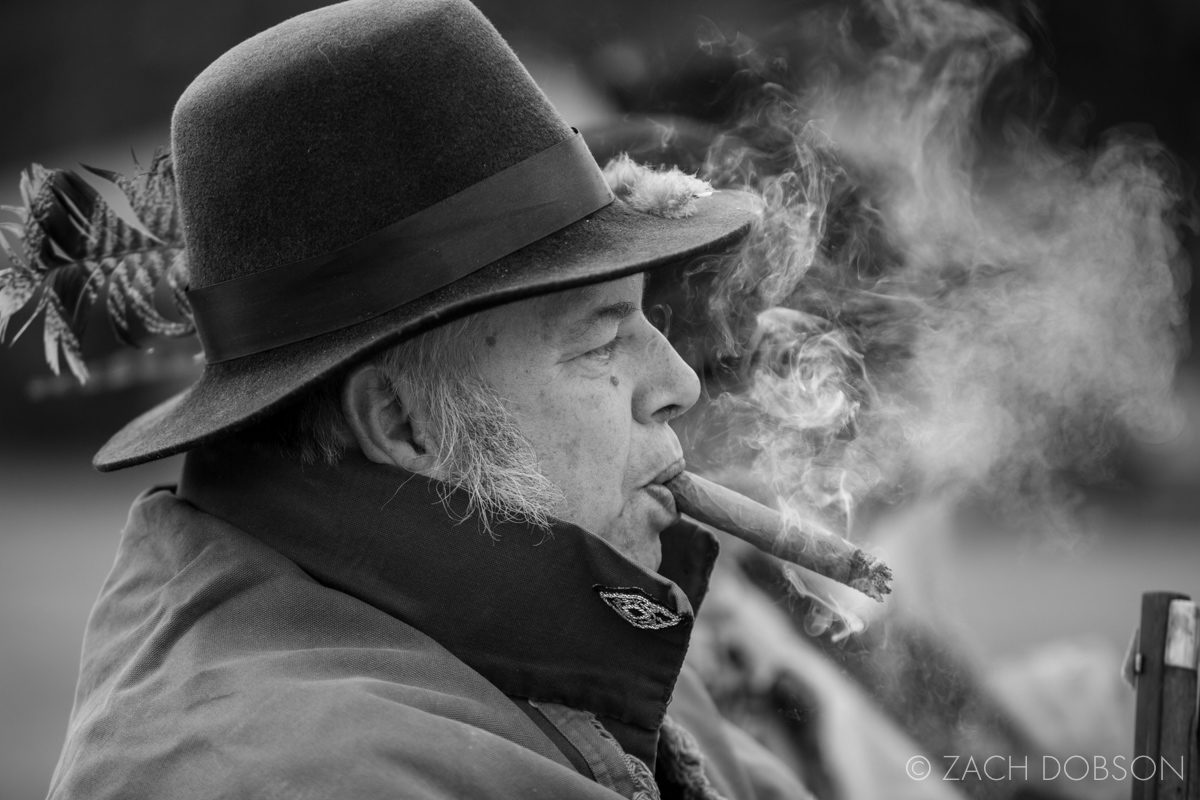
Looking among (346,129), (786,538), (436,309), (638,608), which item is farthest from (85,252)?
(786,538)

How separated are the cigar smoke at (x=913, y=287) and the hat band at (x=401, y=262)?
3.79 feet

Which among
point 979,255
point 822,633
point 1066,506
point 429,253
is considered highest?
point 429,253

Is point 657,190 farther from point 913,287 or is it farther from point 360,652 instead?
point 913,287

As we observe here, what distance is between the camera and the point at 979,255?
3.37 meters

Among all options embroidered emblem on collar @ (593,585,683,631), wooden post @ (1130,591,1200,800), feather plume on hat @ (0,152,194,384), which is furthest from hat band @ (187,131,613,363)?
wooden post @ (1130,591,1200,800)

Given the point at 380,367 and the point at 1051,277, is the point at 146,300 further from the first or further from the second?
the point at 1051,277

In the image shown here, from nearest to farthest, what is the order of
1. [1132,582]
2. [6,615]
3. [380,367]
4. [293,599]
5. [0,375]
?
[293,599]
[380,367]
[0,375]
[6,615]
[1132,582]

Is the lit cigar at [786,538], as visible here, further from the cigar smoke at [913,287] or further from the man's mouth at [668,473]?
the cigar smoke at [913,287]

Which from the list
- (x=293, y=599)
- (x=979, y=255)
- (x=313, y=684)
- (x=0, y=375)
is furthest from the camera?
(x=0, y=375)

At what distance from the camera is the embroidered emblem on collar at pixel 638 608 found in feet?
6.49

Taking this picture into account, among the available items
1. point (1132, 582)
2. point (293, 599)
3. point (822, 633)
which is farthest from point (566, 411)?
point (1132, 582)

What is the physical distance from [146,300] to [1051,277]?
2680mm

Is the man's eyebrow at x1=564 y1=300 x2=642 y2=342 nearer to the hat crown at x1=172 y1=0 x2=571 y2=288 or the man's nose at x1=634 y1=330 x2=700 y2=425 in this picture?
the man's nose at x1=634 y1=330 x2=700 y2=425

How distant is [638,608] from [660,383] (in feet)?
1.48
